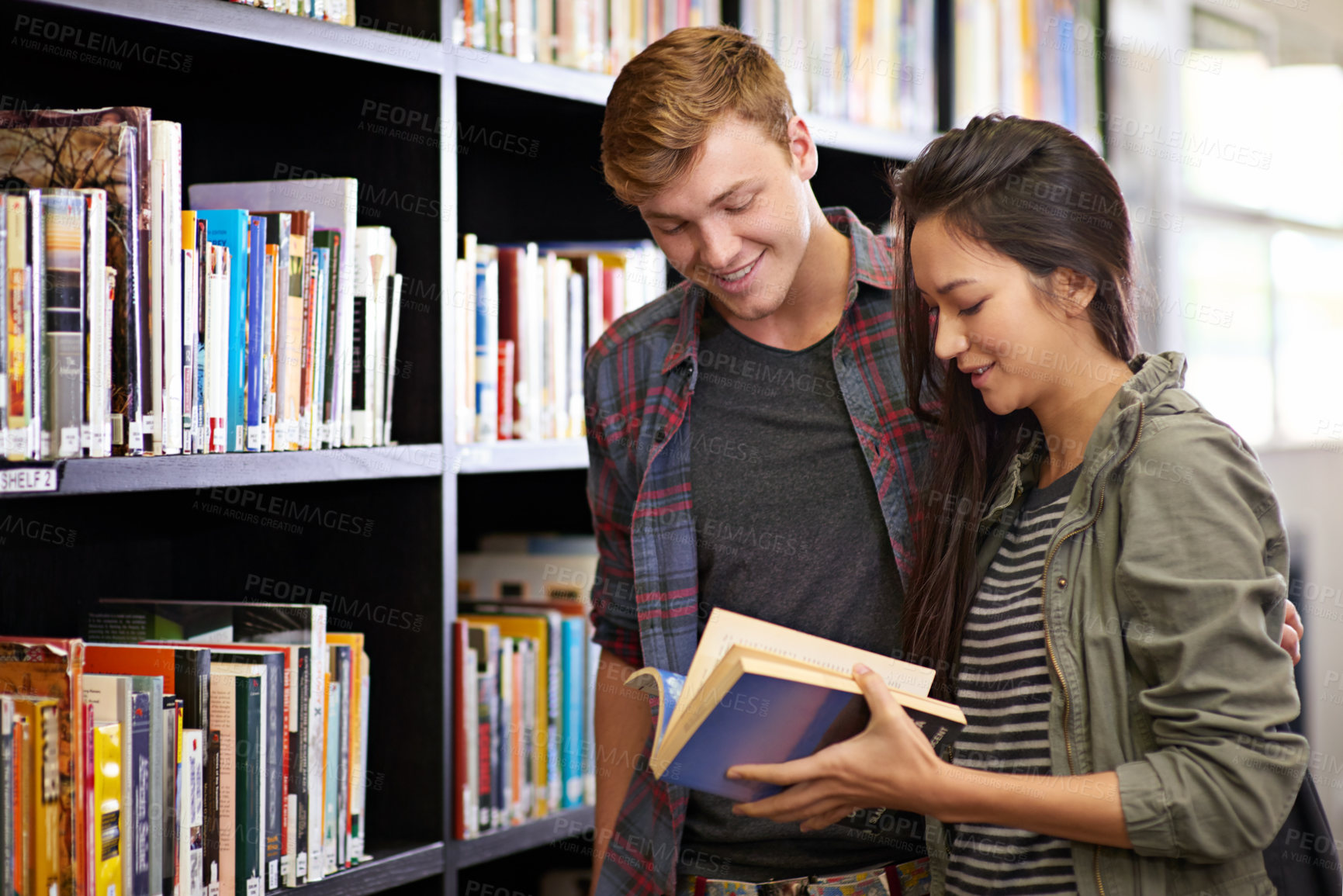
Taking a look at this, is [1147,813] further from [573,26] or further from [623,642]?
[573,26]

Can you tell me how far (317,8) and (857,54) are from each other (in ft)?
3.51

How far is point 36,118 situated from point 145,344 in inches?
9.0

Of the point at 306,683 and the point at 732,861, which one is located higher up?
the point at 306,683

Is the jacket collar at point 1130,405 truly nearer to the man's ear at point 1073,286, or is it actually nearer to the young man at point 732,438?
the man's ear at point 1073,286

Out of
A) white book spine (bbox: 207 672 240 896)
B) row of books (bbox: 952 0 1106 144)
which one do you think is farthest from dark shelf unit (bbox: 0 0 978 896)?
row of books (bbox: 952 0 1106 144)

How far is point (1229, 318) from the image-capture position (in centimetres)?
333

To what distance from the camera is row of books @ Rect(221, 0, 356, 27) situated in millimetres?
1217

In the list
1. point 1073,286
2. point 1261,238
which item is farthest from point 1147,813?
point 1261,238

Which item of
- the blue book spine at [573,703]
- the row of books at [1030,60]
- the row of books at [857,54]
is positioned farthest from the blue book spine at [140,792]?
the row of books at [1030,60]

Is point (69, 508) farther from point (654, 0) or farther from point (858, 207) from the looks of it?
point (858, 207)

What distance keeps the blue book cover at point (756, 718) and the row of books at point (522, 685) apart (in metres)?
0.52

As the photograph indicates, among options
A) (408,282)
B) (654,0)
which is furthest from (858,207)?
(408,282)

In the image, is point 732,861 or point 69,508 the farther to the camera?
point 69,508

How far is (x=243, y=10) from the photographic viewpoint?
115cm
